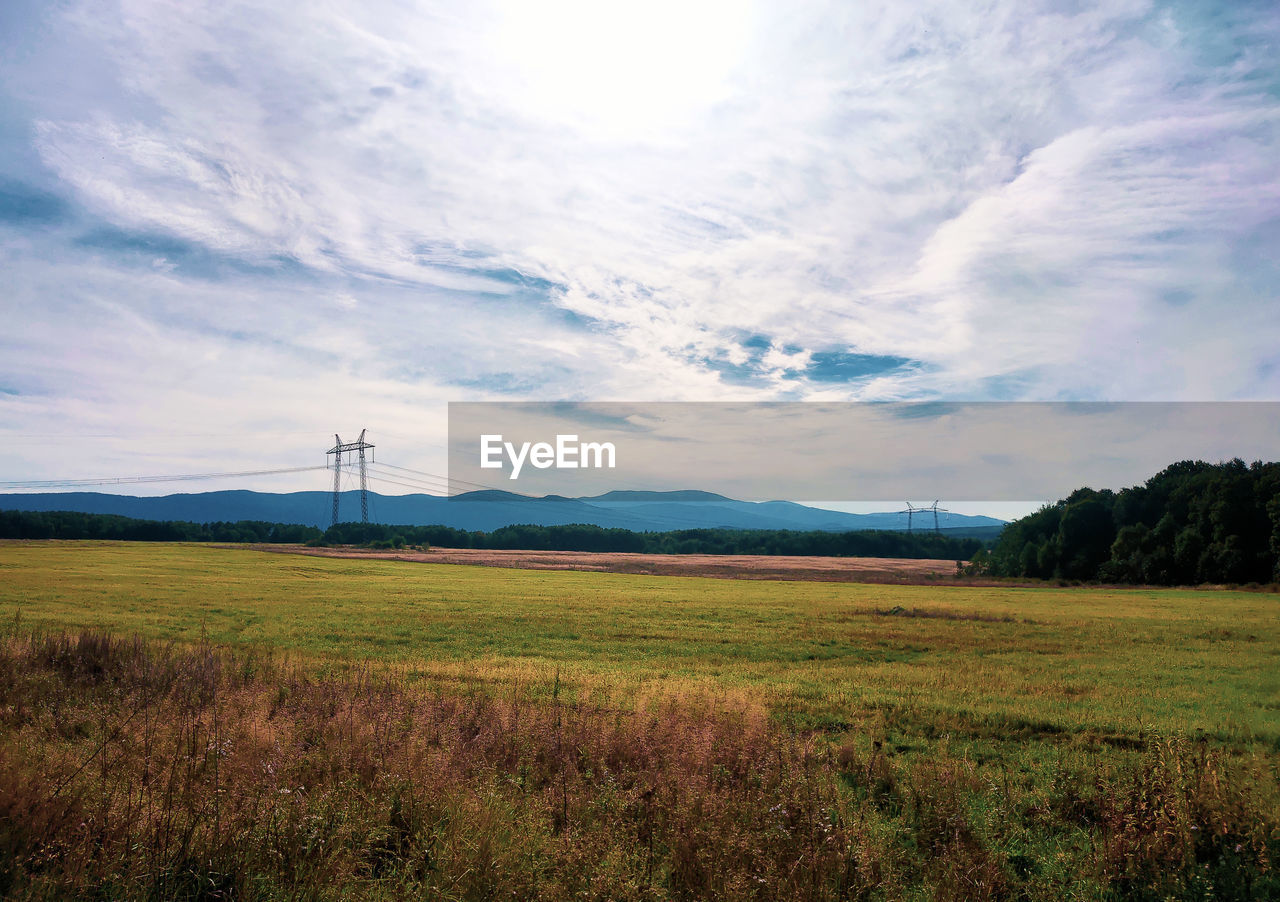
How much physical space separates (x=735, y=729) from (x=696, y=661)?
13.4m

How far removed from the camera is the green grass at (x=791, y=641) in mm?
17406

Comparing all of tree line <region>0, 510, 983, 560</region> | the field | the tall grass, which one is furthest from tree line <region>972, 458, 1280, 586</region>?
the tall grass

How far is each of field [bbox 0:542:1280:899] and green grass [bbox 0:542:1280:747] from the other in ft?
0.83

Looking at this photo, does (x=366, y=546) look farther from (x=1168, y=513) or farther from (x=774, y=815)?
(x=774, y=815)

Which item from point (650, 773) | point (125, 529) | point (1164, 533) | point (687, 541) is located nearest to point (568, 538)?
point (687, 541)

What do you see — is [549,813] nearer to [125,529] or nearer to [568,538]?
[125,529]

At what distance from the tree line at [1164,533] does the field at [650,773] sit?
7565 centimetres

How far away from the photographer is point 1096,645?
101ft

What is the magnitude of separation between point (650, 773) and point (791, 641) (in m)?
22.8

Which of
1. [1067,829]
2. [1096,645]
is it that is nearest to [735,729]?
[1067,829]

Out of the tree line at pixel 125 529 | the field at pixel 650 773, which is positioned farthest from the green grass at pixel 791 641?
the tree line at pixel 125 529

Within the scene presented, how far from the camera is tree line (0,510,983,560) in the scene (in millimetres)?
150875

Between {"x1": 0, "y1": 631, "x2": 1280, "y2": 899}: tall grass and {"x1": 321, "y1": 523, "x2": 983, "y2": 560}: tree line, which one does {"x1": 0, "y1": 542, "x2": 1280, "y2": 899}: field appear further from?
{"x1": 321, "y1": 523, "x2": 983, "y2": 560}: tree line

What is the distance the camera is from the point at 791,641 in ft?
101
